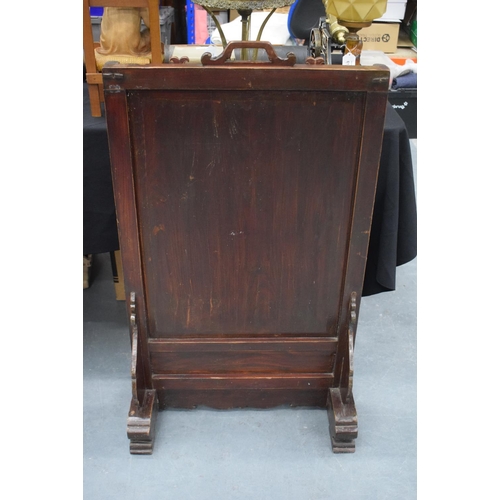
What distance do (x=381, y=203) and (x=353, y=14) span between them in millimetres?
466

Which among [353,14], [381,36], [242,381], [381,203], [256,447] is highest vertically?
[353,14]

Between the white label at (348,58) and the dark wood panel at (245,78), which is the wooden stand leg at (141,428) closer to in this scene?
the dark wood panel at (245,78)

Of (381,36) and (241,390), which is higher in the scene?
(381,36)

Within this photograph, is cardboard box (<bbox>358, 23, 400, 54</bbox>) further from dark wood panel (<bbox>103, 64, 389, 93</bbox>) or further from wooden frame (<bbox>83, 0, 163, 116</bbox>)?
dark wood panel (<bbox>103, 64, 389, 93</bbox>)

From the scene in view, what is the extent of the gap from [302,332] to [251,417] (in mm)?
303

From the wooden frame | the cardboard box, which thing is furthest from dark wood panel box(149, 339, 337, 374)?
the cardboard box

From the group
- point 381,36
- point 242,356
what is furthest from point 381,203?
point 381,36

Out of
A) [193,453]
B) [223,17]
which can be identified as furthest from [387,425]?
[223,17]

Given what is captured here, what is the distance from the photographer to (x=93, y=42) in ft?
4.50

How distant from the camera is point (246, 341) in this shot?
4.79ft

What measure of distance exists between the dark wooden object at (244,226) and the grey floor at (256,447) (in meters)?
0.05

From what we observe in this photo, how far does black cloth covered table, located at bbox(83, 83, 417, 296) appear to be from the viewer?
1.40 meters

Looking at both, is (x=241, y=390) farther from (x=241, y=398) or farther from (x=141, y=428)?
(x=141, y=428)

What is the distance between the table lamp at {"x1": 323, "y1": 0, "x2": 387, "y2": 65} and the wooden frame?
0.43 meters
